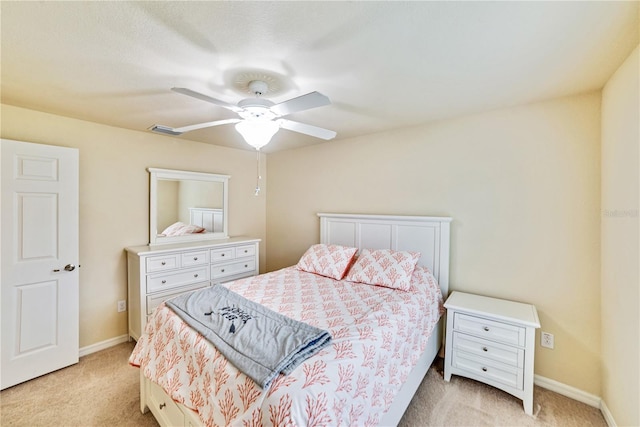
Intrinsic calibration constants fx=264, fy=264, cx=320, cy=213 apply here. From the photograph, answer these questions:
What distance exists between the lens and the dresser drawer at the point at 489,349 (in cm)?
193

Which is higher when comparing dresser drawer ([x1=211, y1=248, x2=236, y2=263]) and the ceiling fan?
the ceiling fan

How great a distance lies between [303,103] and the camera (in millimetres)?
1504

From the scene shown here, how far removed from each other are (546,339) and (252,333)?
2331mm

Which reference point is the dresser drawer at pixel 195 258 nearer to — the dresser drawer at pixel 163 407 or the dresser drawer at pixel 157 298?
the dresser drawer at pixel 157 298

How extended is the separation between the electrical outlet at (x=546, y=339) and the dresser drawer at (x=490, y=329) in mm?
423

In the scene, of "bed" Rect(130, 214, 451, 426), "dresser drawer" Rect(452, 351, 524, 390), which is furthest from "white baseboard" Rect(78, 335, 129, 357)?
"dresser drawer" Rect(452, 351, 524, 390)

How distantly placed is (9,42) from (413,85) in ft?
7.73

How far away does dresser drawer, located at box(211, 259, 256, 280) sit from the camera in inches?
125

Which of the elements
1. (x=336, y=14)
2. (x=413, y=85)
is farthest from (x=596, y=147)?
(x=336, y=14)

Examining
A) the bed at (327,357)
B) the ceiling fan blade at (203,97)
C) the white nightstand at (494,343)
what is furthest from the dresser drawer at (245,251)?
the white nightstand at (494,343)

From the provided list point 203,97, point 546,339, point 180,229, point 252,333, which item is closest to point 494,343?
point 546,339

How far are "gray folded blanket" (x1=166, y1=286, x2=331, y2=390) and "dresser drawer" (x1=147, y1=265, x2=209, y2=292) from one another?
103cm

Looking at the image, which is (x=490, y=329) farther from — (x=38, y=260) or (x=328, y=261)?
(x=38, y=260)

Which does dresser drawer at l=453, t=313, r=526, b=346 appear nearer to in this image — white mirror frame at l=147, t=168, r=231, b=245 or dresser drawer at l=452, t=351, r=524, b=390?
dresser drawer at l=452, t=351, r=524, b=390
